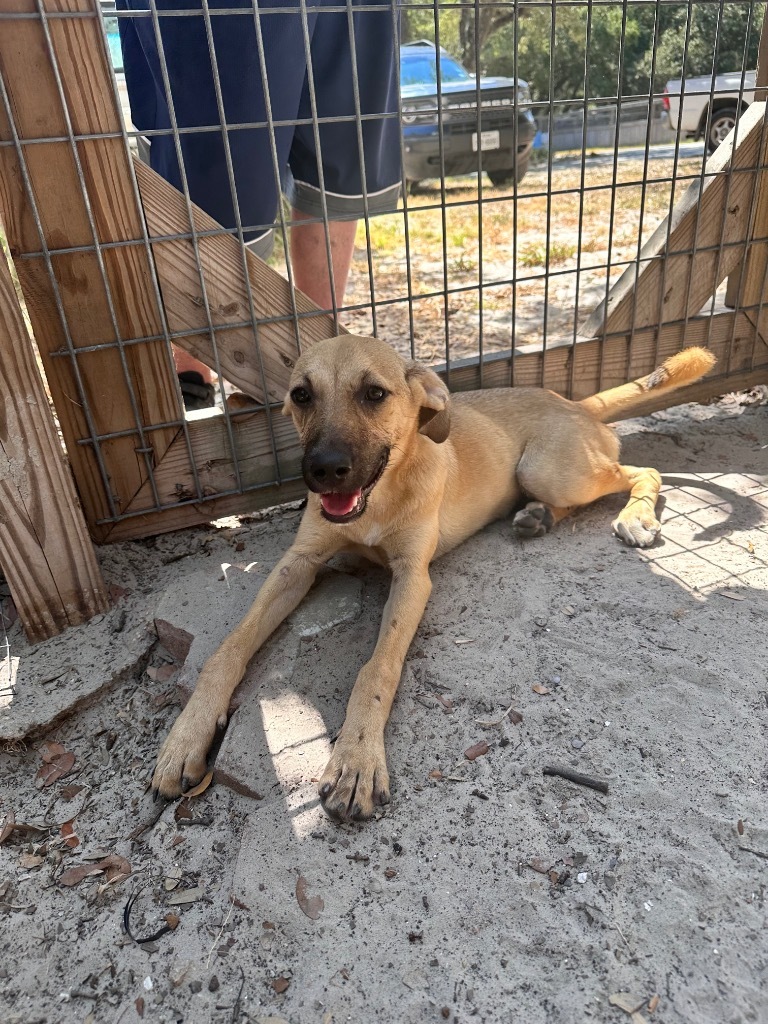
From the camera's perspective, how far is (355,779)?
7.12ft

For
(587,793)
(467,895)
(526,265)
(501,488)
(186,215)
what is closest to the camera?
(467,895)

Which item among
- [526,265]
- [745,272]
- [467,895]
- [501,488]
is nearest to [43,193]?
[501,488]

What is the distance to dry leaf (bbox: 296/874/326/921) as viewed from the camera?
6.28 ft

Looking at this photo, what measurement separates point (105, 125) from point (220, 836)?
2.43 meters

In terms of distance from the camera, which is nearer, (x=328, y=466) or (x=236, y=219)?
(x=328, y=466)

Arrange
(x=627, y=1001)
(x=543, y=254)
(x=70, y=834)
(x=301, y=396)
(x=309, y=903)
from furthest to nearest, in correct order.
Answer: (x=543, y=254), (x=301, y=396), (x=70, y=834), (x=309, y=903), (x=627, y=1001)

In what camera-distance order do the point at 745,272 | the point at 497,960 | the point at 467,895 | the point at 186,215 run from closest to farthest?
the point at 497,960 < the point at 467,895 < the point at 186,215 < the point at 745,272

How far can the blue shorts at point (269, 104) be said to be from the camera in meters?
3.03

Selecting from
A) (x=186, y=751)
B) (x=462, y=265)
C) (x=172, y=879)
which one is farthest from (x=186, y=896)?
(x=462, y=265)

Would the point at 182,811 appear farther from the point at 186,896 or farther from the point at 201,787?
the point at 186,896

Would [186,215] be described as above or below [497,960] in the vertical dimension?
above

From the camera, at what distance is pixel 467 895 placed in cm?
192

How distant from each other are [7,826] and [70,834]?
205 mm

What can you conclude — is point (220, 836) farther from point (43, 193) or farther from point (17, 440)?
point (43, 193)
